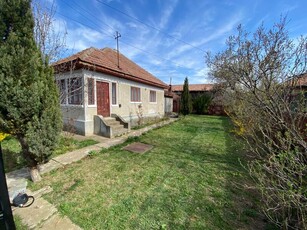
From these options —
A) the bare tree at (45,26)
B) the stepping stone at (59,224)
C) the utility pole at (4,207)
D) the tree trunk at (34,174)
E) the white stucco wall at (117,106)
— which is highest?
the bare tree at (45,26)

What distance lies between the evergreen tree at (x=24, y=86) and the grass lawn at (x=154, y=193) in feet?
3.72

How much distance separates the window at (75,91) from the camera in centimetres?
809

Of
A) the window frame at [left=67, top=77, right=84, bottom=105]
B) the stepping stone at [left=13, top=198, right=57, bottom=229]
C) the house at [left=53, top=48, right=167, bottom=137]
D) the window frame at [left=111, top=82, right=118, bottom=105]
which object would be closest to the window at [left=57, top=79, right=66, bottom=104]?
the house at [left=53, top=48, right=167, bottom=137]

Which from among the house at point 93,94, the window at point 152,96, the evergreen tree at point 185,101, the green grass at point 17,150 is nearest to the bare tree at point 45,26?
the house at point 93,94

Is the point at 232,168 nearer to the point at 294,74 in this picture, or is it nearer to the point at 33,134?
the point at 294,74

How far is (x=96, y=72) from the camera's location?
8547mm

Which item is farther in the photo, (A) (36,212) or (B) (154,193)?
(B) (154,193)

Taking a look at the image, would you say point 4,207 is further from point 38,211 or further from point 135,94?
point 135,94

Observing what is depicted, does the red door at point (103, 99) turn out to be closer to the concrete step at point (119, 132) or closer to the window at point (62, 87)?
the concrete step at point (119, 132)

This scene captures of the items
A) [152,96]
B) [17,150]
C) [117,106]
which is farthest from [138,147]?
[152,96]

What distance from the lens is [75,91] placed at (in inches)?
332

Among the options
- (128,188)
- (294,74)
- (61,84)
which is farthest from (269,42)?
(61,84)

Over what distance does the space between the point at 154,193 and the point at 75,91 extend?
287 inches

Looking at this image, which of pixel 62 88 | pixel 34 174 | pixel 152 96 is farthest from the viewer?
pixel 152 96
